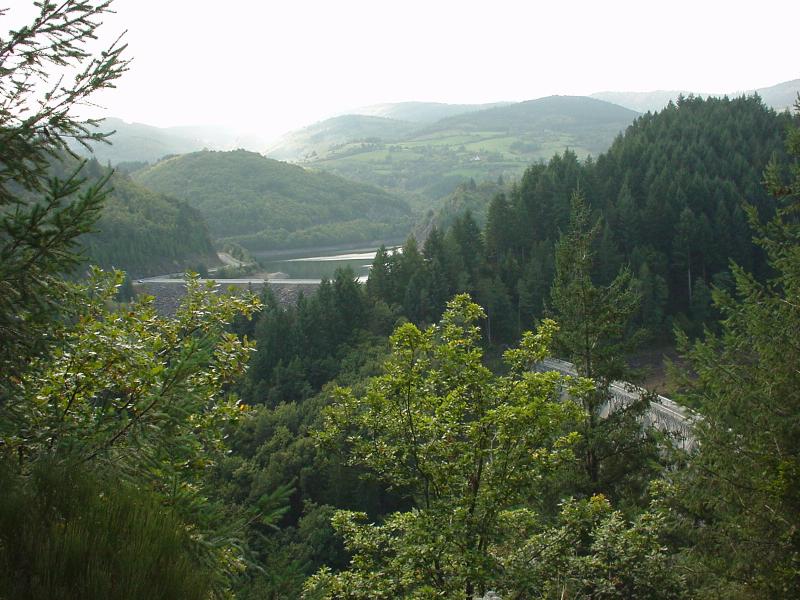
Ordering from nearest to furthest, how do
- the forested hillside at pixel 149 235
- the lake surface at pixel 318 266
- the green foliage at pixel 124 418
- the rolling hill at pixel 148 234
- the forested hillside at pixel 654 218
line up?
the green foliage at pixel 124 418
the forested hillside at pixel 654 218
the lake surface at pixel 318 266
the rolling hill at pixel 148 234
the forested hillside at pixel 149 235

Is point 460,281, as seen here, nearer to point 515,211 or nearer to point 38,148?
point 515,211

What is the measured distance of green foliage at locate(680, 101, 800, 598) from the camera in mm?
7660

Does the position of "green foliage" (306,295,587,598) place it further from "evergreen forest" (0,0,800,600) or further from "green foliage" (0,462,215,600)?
"green foliage" (0,462,215,600)

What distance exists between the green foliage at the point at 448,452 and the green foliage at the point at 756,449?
2186 mm

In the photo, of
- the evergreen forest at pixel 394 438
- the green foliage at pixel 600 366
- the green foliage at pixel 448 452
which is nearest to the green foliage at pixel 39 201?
the evergreen forest at pixel 394 438

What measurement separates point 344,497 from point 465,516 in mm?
27489

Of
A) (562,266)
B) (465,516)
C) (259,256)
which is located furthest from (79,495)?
(259,256)

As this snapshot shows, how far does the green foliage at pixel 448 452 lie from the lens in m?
7.91

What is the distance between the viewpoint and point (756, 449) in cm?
854

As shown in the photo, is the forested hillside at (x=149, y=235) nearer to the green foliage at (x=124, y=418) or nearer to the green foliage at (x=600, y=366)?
the green foliage at (x=600, y=366)

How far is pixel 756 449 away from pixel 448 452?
4125 millimetres

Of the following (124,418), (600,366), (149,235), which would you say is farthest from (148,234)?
(124,418)

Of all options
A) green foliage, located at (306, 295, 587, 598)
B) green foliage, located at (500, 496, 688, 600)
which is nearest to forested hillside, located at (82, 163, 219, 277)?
green foliage, located at (306, 295, 587, 598)

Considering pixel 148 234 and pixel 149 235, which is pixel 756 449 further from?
pixel 148 234
